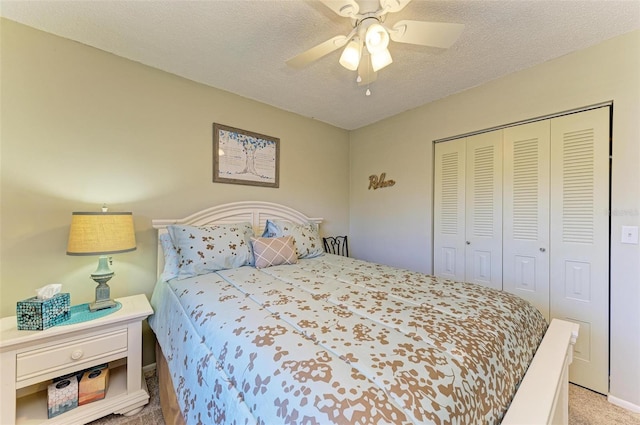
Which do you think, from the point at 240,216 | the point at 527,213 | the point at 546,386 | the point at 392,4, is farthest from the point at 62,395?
the point at 527,213

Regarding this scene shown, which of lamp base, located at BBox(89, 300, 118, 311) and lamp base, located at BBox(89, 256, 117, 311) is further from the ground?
lamp base, located at BBox(89, 256, 117, 311)

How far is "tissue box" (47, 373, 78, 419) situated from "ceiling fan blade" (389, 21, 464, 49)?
2716 millimetres

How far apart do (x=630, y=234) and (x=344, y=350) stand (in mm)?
2178

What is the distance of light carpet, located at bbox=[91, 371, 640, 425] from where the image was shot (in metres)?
1.57

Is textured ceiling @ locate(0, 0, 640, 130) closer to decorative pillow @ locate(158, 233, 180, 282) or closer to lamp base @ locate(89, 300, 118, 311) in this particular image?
decorative pillow @ locate(158, 233, 180, 282)

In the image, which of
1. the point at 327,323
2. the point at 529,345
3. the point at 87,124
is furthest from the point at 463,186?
the point at 87,124

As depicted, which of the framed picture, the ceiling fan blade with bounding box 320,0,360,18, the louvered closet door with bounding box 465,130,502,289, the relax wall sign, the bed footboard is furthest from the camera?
the relax wall sign

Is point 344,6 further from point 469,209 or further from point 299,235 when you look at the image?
point 469,209

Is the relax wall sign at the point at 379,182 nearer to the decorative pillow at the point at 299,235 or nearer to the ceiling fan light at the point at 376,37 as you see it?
the decorative pillow at the point at 299,235

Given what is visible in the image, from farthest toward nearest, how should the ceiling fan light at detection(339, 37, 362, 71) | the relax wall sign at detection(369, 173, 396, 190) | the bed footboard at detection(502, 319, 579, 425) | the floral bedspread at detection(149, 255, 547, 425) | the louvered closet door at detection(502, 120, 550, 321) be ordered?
the relax wall sign at detection(369, 173, 396, 190), the louvered closet door at detection(502, 120, 550, 321), the ceiling fan light at detection(339, 37, 362, 71), the bed footboard at detection(502, 319, 579, 425), the floral bedspread at detection(149, 255, 547, 425)

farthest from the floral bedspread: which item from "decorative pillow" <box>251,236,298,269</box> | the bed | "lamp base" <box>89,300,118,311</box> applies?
"decorative pillow" <box>251,236,298,269</box>

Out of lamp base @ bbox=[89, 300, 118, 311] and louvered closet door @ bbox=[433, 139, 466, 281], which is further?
louvered closet door @ bbox=[433, 139, 466, 281]

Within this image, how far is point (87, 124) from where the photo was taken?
1.86m

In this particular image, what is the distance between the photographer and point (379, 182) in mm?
3334
